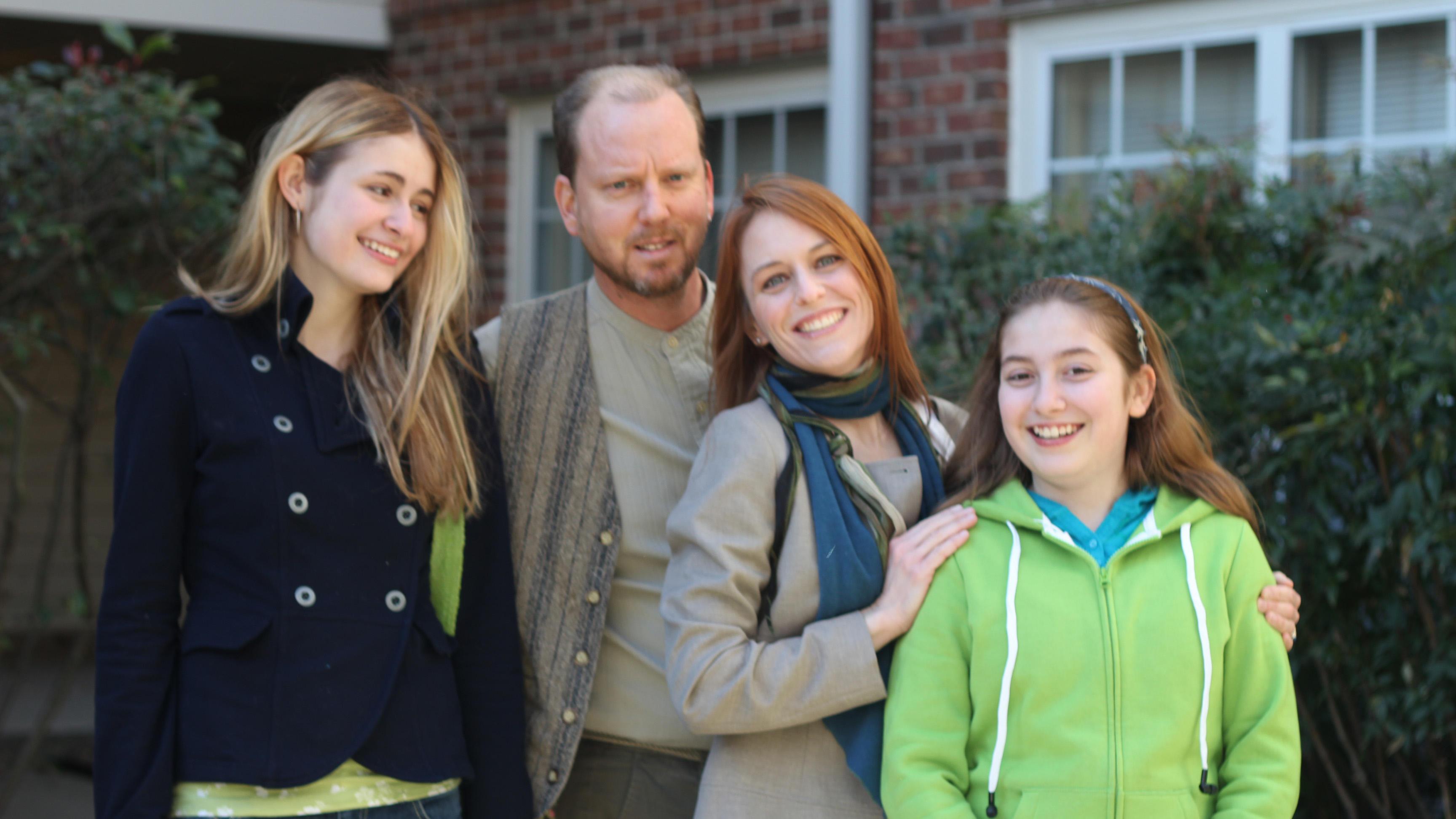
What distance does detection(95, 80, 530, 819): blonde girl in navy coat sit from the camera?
1892mm

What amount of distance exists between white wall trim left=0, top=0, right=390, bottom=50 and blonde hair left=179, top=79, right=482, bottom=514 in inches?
166

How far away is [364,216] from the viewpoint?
2.13 metres

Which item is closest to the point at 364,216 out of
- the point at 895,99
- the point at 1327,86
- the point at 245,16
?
the point at 895,99

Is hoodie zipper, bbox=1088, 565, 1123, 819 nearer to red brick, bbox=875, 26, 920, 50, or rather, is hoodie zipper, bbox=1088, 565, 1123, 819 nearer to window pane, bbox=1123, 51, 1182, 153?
window pane, bbox=1123, 51, 1182, 153

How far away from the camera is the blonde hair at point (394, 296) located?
2.11 meters

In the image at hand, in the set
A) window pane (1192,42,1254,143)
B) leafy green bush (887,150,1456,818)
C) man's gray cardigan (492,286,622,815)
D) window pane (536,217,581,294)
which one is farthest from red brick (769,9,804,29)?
man's gray cardigan (492,286,622,815)

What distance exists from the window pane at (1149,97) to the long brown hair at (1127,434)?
111 inches

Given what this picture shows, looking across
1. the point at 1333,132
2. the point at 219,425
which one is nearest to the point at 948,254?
the point at 1333,132

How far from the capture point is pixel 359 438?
2.09 metres

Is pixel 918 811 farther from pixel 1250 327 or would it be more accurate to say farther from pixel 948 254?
pixel 948 254

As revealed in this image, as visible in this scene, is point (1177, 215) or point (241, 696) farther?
point (1177, 215)

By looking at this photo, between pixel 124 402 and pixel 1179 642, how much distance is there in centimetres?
157

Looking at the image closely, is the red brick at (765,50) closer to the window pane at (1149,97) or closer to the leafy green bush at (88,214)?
the window pane at (1149,97)

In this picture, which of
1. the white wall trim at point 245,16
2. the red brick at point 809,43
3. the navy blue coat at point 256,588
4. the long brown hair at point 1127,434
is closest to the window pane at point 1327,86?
the red brick at point 809,43
